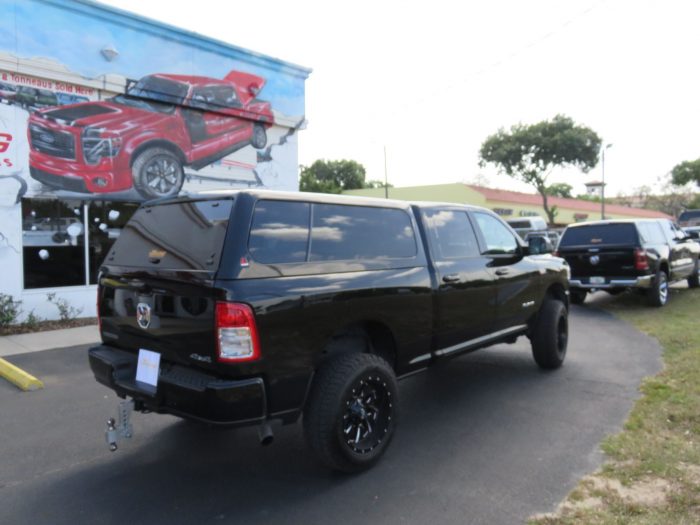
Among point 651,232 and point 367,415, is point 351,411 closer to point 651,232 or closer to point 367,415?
point 367,415

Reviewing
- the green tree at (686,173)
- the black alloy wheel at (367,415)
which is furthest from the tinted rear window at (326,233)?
the green tree at (686,173)

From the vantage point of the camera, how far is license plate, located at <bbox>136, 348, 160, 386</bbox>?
11.6ft

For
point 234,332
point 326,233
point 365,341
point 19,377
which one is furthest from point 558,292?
point 19,377

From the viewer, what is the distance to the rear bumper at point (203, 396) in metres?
3.16

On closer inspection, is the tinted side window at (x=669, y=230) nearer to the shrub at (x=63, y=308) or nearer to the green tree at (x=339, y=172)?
the shrub at (x=63, y=308)

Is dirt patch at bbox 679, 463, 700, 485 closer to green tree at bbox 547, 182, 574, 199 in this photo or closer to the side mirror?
the side mirror

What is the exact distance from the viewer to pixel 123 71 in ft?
34.0

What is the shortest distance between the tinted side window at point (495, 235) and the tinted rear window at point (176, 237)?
9.82ft

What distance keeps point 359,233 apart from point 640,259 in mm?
8188

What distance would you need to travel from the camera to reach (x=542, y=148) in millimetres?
39438

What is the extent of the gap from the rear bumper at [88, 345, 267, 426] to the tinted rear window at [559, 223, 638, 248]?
9.55 meters

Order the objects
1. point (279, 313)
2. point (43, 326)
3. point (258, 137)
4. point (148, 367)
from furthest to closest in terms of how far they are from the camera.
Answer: point (258, 137) < point (43, 326) < point (148, 367) < point (279, 313)

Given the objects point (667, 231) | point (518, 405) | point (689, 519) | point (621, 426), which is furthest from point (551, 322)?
point (667, 231)

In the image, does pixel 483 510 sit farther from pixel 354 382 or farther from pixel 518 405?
pixel 518 405
